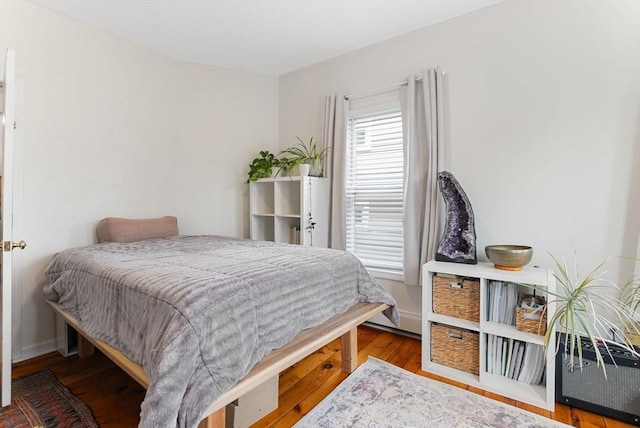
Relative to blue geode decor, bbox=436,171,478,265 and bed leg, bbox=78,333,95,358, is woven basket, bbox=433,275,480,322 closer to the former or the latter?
blue geode decor, bbox=436,171,478,265

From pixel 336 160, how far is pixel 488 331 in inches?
71.6

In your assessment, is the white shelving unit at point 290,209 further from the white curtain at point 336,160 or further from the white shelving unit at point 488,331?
the white shelving unit at point 488,331

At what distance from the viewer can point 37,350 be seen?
227 centimetres

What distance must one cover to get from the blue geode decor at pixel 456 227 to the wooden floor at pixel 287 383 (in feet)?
2.51

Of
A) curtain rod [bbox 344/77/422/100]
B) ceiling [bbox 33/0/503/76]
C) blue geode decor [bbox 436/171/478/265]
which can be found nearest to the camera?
blue geode decor [bbox 436/171/478/265]

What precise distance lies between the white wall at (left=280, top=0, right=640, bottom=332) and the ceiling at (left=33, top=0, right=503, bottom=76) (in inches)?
9.9

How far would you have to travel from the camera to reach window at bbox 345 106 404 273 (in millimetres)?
2766

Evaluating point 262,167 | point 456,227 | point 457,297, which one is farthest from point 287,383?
point 262,167

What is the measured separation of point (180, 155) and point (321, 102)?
4.80ft

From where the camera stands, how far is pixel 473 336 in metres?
1.99

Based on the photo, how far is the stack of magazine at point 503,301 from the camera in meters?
1.94

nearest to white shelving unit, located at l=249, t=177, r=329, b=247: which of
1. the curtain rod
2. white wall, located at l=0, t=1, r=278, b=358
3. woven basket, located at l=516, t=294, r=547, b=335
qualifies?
white wall, located at l=0, t=1, r=278, b=358

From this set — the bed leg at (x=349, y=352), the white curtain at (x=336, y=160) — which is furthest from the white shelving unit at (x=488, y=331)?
the white curtain at (x=336, y=160)

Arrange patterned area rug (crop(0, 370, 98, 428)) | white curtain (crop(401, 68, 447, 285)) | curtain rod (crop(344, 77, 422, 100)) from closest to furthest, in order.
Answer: patterned area rug (crop(0, 370, 98, 428)) → white curtain (crop(401, 68, 447, 285)) → curtain rod (crop(344, 77, 422, 100))
